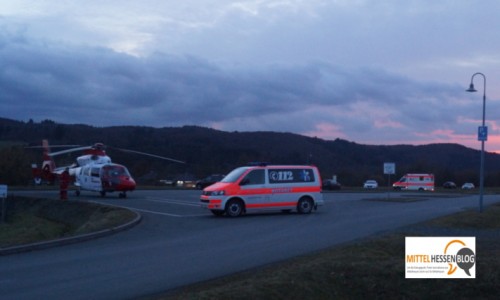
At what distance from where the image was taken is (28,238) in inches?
1002

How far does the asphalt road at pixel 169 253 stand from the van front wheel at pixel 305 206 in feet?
3.50

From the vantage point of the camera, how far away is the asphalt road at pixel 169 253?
39.1 ft

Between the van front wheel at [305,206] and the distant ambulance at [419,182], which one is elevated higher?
the distant ambulance at [419,182]

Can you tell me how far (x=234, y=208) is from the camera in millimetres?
26625

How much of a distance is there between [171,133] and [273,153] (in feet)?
114

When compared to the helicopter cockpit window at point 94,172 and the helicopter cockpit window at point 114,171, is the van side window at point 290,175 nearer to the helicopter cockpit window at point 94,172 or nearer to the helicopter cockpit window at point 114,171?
the helicopter cockpit window at point 114,171

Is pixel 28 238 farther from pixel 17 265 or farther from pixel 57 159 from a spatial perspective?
pixel 57 159

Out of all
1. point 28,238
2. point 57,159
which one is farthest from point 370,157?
A: point 28,238

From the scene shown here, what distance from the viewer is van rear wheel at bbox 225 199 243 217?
26.5 m

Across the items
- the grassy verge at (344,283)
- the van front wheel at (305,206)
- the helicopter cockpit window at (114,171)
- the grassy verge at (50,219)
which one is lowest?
the grassy verge at (50,219)

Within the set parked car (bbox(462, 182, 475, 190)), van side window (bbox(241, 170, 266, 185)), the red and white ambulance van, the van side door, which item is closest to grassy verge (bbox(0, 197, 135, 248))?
the red and white ambulance van

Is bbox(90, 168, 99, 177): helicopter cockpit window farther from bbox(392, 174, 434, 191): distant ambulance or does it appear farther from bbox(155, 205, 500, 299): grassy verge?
bbox(392, 174, 434, 191): distant ambulance

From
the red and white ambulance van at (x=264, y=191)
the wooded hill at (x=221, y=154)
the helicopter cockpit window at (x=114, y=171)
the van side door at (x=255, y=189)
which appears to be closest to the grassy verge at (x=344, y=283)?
the red and white ambulance van at (x=264, y=191)

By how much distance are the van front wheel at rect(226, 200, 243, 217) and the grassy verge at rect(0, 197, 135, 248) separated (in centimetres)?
362
